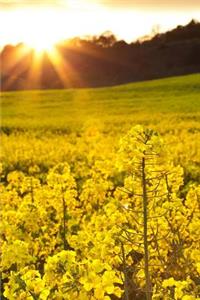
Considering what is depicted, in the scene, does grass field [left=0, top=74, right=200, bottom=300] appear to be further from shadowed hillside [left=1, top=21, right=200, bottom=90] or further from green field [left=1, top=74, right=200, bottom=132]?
shadowed hillside [left=1, top=21, right=200, bottom=90]

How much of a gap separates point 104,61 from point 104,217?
95538 mm

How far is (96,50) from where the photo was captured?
10444 cm

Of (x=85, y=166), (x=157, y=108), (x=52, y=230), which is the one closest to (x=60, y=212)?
(x=52, y=230)

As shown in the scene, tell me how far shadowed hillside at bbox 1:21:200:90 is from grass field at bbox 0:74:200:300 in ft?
221

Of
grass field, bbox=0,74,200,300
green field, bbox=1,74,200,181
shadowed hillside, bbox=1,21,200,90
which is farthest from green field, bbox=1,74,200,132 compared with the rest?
shadowed hillside, bbox=1,21,200,90

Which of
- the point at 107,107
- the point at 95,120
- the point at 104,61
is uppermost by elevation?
the point at 104,61

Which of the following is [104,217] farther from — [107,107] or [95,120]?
[107,107]

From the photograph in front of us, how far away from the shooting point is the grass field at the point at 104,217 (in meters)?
4.52

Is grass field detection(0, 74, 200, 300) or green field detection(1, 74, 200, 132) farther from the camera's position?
green field detection(1, 74, 200, 132)

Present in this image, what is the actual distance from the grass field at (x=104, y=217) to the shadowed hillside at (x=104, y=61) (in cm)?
6745

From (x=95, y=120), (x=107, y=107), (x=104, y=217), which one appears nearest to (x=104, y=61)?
(x=107, y=107)

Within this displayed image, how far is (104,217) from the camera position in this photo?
22.2 feet

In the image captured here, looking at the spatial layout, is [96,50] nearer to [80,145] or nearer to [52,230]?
[80,145]

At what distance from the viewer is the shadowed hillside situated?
91.4m
